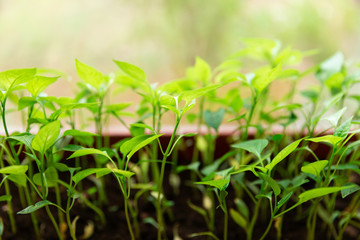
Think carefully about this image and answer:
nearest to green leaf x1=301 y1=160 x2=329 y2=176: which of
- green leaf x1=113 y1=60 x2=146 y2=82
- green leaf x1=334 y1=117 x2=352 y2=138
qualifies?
green leaf x1=334 y1=117 x2=352 y2=138

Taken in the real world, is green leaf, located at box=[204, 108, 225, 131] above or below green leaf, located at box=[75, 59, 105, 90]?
below

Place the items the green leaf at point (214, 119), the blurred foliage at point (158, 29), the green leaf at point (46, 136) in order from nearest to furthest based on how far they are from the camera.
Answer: the green leaf at point (46, 136), the green leaf at point (214, 119), the blurred foliage at point (158, 29)

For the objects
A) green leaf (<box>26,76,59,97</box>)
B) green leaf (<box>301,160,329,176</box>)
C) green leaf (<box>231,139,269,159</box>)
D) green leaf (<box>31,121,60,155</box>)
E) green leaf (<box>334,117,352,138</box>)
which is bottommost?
green leaf (<box>301,160,329,176</box>)

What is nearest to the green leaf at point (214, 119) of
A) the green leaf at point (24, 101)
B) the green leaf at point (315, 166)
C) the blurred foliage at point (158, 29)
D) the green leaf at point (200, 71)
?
the green leaf at point (200, 71)

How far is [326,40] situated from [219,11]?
466 millimetres

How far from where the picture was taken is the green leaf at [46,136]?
416 millimetres

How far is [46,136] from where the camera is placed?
0.43 metres

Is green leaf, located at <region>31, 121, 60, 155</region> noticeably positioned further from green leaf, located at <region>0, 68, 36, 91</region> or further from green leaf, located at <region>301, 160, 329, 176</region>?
green leaf, located at <region>301, 160, 329, 176</region>

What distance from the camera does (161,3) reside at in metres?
1.27

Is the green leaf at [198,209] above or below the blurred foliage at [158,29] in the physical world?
below

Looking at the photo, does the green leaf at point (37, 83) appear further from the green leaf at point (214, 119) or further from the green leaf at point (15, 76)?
the green leaf at point (214, 119)

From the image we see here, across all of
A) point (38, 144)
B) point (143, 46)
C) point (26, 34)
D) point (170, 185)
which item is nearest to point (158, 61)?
point (143, 46)

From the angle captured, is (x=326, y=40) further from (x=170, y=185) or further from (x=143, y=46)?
(x=170, y=185)

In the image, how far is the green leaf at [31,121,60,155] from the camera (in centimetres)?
42
